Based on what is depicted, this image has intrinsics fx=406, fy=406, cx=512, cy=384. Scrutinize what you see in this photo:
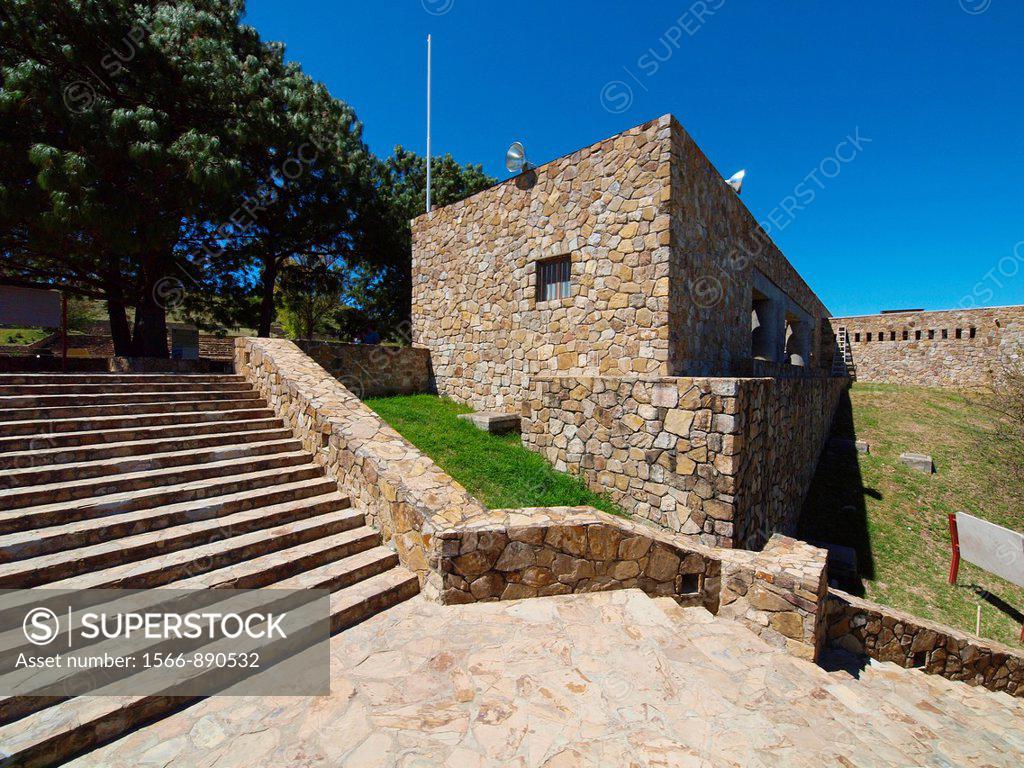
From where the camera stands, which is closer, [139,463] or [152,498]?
[152,498]

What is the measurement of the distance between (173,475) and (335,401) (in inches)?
69.8

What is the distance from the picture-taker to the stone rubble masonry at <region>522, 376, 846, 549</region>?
4898mm

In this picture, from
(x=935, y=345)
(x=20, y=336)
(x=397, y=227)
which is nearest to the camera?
(x=397, y=227)

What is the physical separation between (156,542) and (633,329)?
6.71m

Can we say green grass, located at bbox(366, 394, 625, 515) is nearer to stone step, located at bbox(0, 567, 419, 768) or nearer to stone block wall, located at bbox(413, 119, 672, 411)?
stone block wall, located at bbox(413, 119, 672, 411)

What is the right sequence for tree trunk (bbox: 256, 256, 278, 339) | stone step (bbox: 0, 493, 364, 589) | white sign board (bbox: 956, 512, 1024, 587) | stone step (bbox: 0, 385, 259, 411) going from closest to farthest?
stone step (bbox: 0, 493, 364, 589), stone step (bbox: 0, 385, 259, 411), white sign board (bbox: 956, 512, 1024, 587), tree trunk (bbox: 256, 256, 278, 339)

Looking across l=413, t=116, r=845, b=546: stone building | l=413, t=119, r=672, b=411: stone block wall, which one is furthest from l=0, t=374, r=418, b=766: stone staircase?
l=413, t=119, r=672, b=411: stone block wall

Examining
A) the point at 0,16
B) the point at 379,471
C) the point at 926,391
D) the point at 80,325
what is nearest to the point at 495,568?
the point at 379,471

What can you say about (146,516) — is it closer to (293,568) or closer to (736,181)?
(293,568)

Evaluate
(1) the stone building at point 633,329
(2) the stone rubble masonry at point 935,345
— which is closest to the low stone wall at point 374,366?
(1) the stone building at point 633,329

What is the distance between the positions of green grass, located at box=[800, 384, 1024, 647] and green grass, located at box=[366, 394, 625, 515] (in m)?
4.75

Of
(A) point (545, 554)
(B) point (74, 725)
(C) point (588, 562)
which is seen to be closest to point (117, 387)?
(B) point (74, 725)

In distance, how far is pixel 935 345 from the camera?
21.2 m

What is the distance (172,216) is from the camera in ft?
31.2
